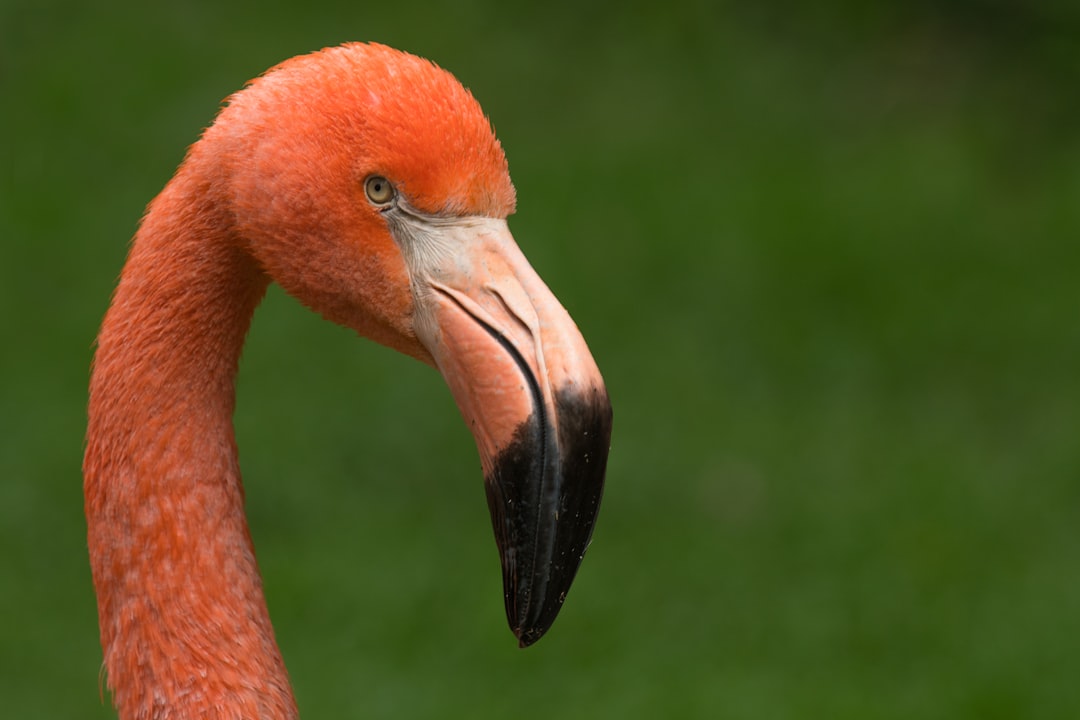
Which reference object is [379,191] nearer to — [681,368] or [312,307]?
[312,307]

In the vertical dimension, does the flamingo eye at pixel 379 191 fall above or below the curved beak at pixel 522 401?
above

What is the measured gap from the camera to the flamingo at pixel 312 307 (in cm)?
231

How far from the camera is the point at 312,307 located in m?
2.58

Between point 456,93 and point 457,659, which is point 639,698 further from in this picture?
point 456,93

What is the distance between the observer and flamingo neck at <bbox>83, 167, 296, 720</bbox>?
258cm

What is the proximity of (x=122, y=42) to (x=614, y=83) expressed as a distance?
3.23 meters

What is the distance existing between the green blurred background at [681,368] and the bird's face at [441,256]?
3148 mm

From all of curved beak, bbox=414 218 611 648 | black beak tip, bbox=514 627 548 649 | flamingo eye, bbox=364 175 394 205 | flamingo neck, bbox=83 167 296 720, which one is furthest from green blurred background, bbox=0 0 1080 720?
flamingo eye, bbox=364 175 394 205

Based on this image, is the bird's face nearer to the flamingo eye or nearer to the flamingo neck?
the flamingo eye

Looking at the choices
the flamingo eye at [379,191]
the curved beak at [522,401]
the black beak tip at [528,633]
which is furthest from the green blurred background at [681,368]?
the flamingo eye at [379,191]

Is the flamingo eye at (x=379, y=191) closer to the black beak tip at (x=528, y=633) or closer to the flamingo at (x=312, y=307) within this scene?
the flamingo at (x=312, y=307)

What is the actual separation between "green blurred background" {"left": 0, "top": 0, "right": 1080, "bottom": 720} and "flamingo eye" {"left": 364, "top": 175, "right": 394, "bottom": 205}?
3308 mm

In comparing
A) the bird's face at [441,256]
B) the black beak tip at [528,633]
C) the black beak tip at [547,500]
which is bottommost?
the black beak tip at [528,633]

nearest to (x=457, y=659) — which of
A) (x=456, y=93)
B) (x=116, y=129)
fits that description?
(x=456, y=93)
